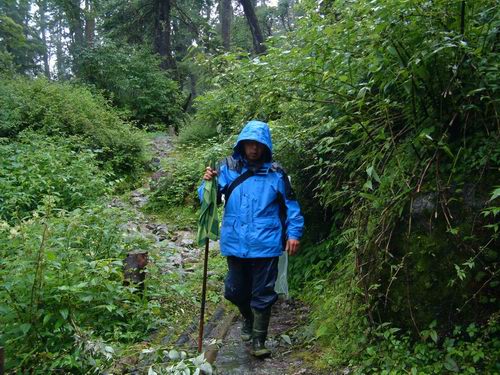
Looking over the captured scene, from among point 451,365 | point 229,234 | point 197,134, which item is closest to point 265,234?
point 229,234

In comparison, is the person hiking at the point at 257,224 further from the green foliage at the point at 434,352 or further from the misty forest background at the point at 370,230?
the green foliage at the point at 434,352

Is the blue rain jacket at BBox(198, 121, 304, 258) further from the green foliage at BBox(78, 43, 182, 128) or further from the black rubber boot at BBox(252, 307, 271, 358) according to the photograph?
the green foliage at BBox(78, 43, 182, 128)

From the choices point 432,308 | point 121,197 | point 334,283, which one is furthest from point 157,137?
point 432,308

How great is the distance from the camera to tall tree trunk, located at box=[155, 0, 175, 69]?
2075cm

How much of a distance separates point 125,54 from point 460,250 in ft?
59.6

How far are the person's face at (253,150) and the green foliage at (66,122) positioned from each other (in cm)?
718

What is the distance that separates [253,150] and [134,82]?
51.5ft

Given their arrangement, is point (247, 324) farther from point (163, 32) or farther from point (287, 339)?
point (163, 32)

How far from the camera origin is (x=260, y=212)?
13.5ft

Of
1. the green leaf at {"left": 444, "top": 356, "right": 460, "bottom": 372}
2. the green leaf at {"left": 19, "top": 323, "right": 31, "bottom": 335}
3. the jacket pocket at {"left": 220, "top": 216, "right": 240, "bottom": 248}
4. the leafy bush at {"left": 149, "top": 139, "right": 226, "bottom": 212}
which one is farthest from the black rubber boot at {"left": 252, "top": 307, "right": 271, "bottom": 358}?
the leafy bush at {"left": 149, "top": 139, "right": 226, "bottom": 212}

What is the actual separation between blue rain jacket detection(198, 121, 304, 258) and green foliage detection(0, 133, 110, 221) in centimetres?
425

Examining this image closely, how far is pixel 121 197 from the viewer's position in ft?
33.5

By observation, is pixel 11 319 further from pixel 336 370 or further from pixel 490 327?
pixel 490 327

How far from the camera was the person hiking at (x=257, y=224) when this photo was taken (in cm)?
409
